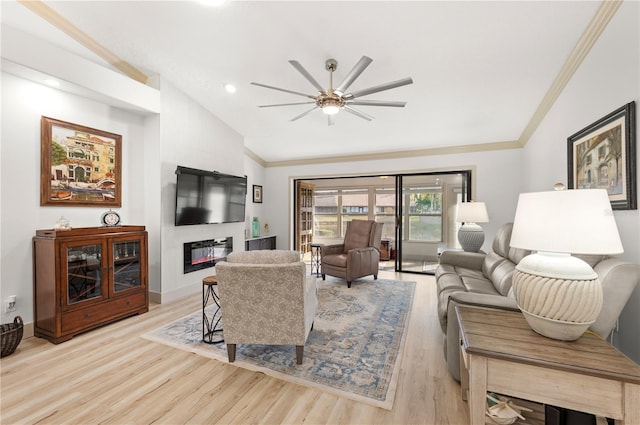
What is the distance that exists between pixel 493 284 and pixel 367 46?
274 cm

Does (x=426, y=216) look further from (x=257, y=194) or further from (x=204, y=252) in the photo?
(x=204, y=252)

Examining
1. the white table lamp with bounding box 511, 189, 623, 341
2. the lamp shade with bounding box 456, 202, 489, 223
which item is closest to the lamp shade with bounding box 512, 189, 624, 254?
the white table lamp with bounding box 511, 189, 623, 341

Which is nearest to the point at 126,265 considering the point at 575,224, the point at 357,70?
the point at 357,70

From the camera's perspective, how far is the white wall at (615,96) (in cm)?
170

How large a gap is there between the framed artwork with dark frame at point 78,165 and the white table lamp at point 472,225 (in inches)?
184

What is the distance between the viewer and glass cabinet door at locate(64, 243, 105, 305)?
2653mm

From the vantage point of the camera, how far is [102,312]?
9.48 feet

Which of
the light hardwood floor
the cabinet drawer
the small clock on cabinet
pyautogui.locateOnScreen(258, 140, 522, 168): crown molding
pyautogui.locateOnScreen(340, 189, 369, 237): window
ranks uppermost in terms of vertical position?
pyautogui.locateOnScreen(258, 140, 522, 168): crown molding

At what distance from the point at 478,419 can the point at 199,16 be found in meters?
3.50

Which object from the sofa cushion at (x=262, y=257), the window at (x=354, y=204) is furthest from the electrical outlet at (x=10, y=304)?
the window at (x=354, y=204)

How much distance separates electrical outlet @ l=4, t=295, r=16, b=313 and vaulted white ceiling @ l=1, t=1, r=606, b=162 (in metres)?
2.53

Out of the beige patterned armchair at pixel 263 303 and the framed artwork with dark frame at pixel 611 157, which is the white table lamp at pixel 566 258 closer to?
the framed artwork with dark frame at pixel 611 157

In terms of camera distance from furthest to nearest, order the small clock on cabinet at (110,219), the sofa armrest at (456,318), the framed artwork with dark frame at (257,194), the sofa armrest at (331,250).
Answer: the framed artwork with dark frame at (257,194)
the sofa armrest at (331,250)
the small clock on cabinet at (110,219)
the sofa armrest at (456,318)

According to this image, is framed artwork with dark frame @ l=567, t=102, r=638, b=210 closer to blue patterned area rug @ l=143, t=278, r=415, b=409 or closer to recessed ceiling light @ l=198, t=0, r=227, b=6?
blue patterned area rug @ l=143, t=278, r=415, b=409
